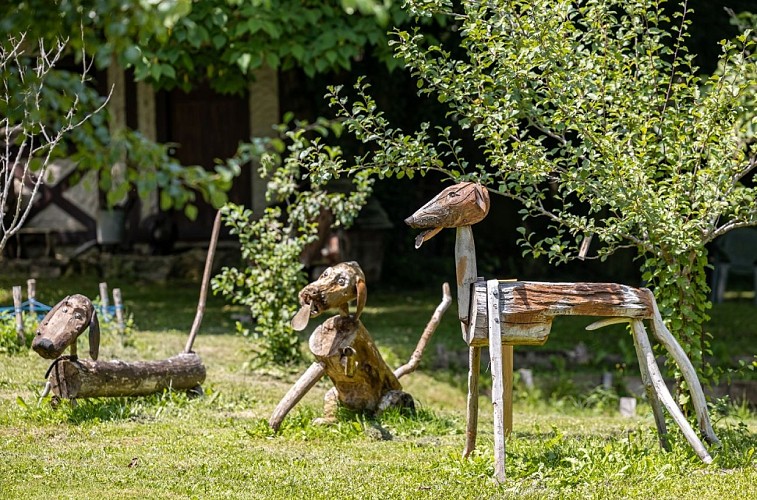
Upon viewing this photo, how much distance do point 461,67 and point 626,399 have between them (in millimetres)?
4540

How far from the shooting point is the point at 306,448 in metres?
7.32

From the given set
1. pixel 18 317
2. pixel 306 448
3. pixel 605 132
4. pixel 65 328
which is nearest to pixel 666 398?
pixel 605 132

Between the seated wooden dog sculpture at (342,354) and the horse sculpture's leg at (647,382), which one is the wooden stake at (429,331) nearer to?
the seated wooden dog sculpture at (342,354)

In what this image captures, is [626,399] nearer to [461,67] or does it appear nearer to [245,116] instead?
[461,67]

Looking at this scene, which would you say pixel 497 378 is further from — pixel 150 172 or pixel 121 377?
pixel 121 377

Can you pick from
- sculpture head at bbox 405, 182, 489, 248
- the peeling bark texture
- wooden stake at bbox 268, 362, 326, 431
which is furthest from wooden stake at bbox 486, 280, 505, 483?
the peeling bark texture

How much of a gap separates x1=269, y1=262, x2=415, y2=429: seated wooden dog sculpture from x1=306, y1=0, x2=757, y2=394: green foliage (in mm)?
844

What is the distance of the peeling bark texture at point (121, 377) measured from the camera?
7.91 meters

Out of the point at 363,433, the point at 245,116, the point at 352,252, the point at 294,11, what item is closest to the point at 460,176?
the point at 363,433

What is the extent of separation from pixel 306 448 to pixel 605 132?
2883 millimetres

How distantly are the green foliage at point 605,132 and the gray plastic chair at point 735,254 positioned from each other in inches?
362

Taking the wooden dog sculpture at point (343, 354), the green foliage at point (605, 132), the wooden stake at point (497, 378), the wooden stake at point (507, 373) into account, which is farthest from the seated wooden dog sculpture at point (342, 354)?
the wooden stake at point (497, 378)

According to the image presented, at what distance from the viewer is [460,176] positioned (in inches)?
289

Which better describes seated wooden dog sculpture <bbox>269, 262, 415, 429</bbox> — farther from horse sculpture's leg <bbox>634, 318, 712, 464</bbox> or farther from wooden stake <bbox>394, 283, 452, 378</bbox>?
horse sculpture's leg <bbox>634, 318, 712, 464</bbox>
